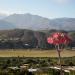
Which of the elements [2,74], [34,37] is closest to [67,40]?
[2,74]

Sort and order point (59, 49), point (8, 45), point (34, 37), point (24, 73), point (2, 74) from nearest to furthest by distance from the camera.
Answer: point (59, 49) < point (2, 74) < point (24, 73) < point (8, 45) < point (34, 37)

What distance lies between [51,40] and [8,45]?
133 metres

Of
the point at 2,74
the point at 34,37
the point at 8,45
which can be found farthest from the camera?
the point at 34,37

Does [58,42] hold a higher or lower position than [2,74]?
higher

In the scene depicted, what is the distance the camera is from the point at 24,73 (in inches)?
868

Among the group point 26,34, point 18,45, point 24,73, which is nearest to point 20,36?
point 26,34

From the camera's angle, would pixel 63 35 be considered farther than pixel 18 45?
No

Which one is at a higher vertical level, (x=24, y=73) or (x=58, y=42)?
(x=58, y=42)

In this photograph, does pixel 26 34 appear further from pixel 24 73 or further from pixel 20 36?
pixel 24 73

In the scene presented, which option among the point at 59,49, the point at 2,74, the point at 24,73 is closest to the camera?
the point at 59,49

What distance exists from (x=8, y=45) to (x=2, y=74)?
407ft

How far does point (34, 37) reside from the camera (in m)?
190

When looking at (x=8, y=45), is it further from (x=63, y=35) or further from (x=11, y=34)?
(x=63, y=35)

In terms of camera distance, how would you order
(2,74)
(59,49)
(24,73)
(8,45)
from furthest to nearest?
(8,45) → (24,73) → (2,74) → (59,49)
